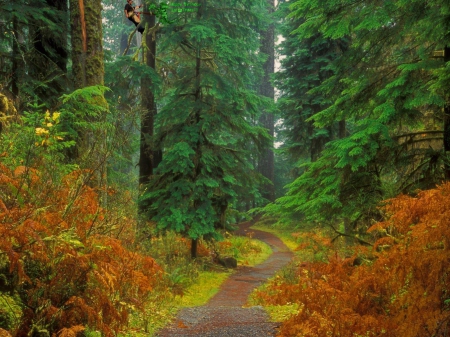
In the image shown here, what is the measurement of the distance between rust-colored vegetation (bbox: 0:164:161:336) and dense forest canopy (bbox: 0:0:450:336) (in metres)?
0.02

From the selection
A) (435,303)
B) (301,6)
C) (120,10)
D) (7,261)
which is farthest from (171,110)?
(120,10)

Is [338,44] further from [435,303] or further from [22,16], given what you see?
[435,303]

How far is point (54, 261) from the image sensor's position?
4742 mm

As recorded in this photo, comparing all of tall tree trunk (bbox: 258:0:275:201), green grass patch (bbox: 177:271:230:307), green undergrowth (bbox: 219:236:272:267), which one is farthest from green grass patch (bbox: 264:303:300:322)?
tall tree trunk (bbox: 258:0:275:201)

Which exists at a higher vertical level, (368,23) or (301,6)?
(301,6)

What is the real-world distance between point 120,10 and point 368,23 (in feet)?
121

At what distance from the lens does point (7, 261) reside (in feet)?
14.9

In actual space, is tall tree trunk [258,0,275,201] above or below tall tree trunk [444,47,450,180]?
above

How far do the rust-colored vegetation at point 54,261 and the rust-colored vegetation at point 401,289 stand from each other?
2.44 metres

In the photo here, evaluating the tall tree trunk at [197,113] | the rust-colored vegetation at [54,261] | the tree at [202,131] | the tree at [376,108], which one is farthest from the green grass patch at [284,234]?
the rust-colored vegetation at [54,261]

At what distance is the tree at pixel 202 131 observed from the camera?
1405 cm

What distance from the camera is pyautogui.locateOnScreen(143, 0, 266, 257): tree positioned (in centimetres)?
1405

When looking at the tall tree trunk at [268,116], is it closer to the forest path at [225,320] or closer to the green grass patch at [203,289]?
the green grass patch at [203,289]

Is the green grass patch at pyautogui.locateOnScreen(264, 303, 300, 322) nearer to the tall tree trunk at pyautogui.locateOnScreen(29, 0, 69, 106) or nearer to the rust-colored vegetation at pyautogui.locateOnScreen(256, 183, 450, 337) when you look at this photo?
the rust-colored vegetation at pyautogui.locateOnScreen(256, 183, 450, 337)
